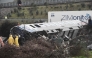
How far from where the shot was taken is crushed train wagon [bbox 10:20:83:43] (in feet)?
70.9

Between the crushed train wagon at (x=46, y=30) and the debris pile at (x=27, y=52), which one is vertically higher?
the debris pile at (x=27, y=52)

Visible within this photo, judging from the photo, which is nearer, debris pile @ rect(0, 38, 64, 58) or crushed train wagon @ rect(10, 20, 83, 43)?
debris pile @ rect(0, 38, 64, 58)

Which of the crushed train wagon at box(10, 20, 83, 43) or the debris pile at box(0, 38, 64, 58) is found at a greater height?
the debris pile at box(0, 38, 64, 58)

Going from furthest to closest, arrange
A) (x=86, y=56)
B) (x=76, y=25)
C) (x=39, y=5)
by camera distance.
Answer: (x=39, y=5)
(x=76, y=25)
(x=86, y=56)

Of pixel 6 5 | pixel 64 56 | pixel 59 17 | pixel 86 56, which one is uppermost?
pixel 64 56

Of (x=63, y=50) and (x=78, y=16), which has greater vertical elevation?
(x=63, y=50)

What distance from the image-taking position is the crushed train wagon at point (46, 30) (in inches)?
851

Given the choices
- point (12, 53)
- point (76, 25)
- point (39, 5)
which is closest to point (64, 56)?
point (12, 53)

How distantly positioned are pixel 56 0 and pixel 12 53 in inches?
1707

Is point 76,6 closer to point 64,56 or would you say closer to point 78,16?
point 78,16

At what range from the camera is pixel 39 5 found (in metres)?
51.2

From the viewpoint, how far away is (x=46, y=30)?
23109 mm

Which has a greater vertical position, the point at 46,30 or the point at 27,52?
the point at 27,52

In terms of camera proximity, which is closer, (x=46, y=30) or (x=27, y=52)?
(x=27, y=52)
